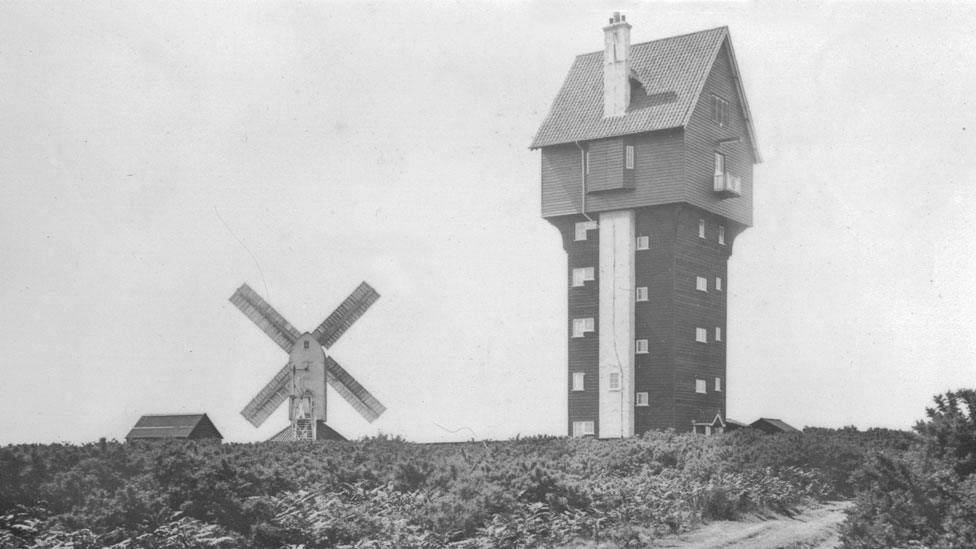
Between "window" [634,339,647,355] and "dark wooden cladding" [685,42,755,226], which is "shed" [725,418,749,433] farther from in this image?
"dark wooden cladding" [685,42,755,226]

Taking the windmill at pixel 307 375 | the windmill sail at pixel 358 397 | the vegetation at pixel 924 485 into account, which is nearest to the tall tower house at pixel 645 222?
the windmill sail at pixel 358 397

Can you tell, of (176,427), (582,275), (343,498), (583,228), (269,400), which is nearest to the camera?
(343,498)

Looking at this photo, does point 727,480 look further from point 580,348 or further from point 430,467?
point 580,348

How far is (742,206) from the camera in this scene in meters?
59.6

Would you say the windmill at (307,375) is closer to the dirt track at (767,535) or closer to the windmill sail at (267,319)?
the windmill sail at (267,319)

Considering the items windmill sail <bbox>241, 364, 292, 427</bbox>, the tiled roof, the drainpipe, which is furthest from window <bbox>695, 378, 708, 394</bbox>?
windmill sail <bbox>241, 364, 292, 427</bbox>

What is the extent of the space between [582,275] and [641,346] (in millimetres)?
4617

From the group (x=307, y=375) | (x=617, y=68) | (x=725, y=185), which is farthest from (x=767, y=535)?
(x=307, y=375)

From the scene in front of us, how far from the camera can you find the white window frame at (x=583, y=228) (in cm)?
5650

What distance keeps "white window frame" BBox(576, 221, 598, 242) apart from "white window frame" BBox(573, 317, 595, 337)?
3983 millimetres

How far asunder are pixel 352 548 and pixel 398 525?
2.20 meters

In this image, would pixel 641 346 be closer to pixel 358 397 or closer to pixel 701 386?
pixel 701 386

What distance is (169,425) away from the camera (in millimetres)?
61031

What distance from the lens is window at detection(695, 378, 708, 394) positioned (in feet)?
181
